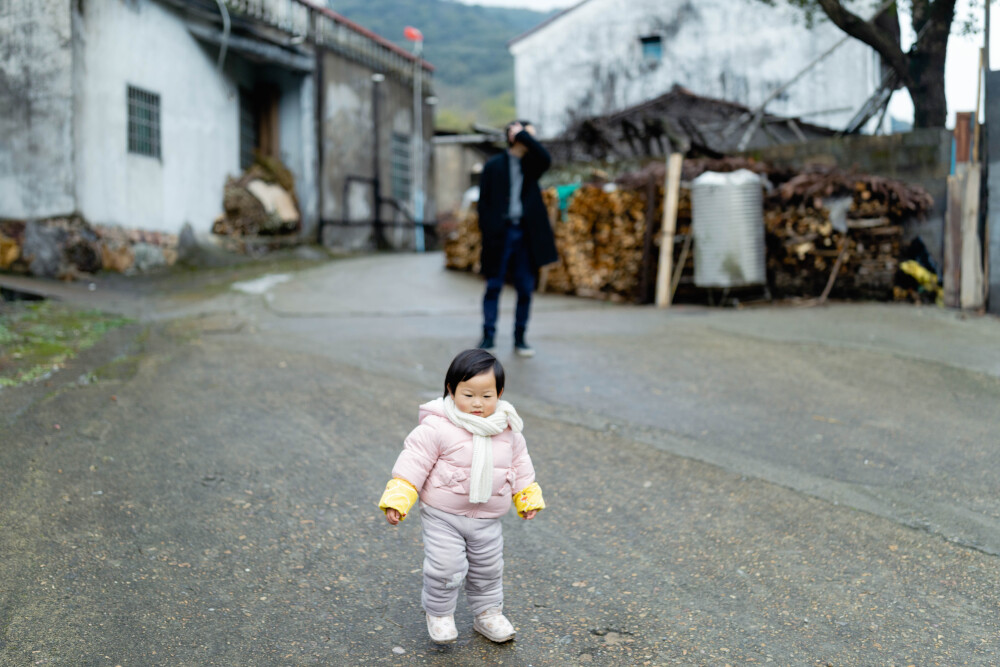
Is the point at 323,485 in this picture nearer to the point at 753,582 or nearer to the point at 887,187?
the point at 753,582

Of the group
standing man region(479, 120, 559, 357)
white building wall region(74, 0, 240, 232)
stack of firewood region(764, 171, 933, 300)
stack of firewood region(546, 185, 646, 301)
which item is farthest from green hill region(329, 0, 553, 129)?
standing man region(479, 120, 559, 357)

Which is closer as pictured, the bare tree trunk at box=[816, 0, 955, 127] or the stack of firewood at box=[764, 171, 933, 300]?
the stack of firewood at box=[764, 171, 933, 300]

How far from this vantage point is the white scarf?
2379 mm

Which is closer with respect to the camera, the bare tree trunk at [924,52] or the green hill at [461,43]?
the bare tree trunk at [924,52]

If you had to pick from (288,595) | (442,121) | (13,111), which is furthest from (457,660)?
(442,121)

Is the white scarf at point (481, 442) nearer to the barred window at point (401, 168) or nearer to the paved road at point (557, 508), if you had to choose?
the paved road at point (557, 508)

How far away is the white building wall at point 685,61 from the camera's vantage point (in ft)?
65.7

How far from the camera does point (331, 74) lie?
16891 mm

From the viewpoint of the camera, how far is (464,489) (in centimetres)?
239

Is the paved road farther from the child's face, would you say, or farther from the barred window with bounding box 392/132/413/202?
the barred window with bounding box 392/132/413/202

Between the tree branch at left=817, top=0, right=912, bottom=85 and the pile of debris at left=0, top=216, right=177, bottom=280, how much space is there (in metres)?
9.81

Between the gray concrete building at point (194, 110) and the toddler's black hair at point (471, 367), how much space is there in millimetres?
10326

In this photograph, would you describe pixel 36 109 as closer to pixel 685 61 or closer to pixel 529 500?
pixel 529 500

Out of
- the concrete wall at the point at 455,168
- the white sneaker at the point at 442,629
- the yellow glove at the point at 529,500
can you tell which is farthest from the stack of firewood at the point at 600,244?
the concrete wall at the point at 455,168
